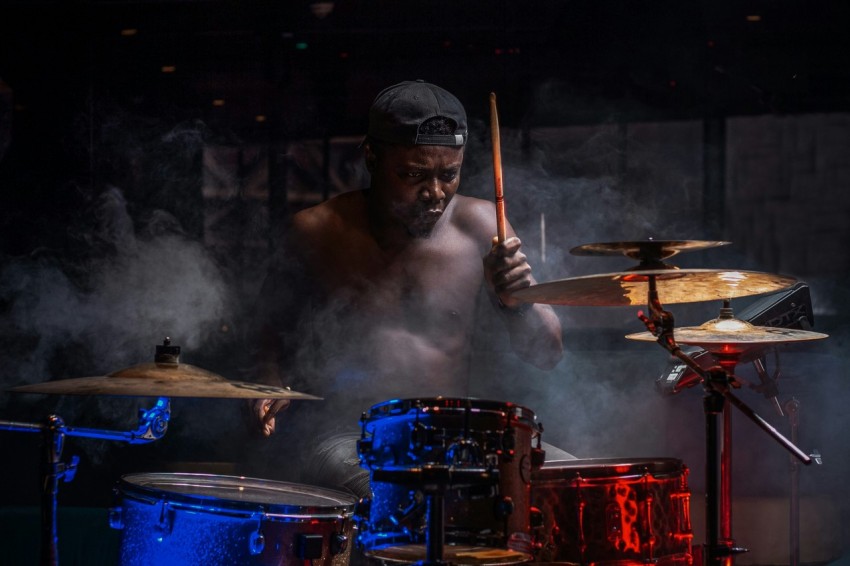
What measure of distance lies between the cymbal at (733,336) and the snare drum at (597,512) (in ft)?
1.89

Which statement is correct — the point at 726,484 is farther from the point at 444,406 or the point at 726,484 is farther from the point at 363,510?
the point at 363,510

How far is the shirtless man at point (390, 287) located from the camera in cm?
439

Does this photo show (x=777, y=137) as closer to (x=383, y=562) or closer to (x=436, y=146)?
(x=436, y=146)

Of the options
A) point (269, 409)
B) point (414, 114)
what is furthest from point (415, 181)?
point (269, 409)

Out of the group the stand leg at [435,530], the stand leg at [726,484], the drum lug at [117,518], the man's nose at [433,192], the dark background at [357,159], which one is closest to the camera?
the stand leg at [435,530]

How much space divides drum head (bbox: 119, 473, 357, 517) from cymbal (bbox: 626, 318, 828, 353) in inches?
54.1

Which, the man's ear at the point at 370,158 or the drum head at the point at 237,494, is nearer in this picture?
the drum head at the point at 237,494

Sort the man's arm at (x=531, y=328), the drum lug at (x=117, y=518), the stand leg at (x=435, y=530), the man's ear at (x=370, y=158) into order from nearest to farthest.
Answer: the stand leg at (x=435, y=530) → the drum lug at (x=117, y=518) → the man's arm at (x=531, y=328) → the man's ear at (x=370, y=158)

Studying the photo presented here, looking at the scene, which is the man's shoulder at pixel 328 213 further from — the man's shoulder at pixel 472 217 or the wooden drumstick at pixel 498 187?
the wooden drumstick at pixel 498 187

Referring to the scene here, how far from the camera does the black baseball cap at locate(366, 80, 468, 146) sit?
4277 mm

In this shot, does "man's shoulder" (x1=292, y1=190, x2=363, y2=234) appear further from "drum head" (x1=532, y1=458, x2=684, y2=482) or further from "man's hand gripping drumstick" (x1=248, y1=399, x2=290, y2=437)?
"drum head" (x1=532, y1=458, x2=684, y2=482)

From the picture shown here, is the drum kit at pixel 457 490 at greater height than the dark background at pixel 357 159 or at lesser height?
lesser

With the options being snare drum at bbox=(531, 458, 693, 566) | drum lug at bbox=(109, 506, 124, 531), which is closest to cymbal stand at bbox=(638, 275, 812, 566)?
snare drum at bbox=(531, 458, 693, 566)

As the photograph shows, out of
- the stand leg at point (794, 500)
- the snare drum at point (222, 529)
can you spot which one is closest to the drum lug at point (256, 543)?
the snare drum at point (222, 529)
